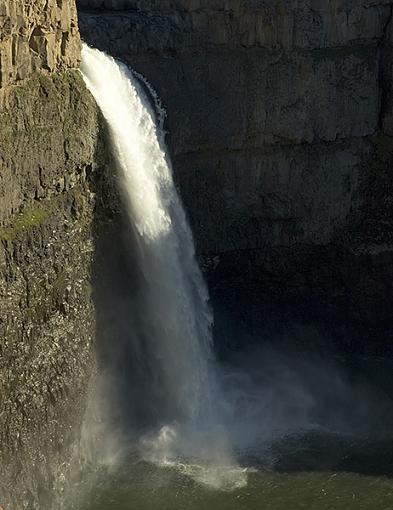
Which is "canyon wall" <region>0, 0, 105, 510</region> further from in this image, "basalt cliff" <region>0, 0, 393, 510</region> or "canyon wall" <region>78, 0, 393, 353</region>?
"canyon wall" <region>78, 0, 393, 353</region>

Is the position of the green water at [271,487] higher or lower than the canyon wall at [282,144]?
lower

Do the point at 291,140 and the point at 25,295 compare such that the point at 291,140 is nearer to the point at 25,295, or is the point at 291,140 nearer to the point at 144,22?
the point at 144,22

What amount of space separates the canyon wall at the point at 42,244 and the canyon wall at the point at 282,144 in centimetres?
503

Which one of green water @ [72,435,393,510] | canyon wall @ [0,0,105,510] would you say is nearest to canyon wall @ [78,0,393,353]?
canyon wall @ [0,0,105,510]

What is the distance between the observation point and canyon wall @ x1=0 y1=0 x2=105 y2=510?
2059 cm

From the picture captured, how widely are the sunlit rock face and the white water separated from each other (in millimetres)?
1715

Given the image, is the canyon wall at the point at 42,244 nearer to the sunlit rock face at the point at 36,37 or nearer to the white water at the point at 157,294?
the sunlit rock face at the point at 36,37

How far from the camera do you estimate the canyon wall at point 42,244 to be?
20594mm

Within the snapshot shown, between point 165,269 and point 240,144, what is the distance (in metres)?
5.62

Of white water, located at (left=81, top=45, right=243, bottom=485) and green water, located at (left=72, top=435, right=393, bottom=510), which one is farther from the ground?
white water, located at (left=81, top=45, right=243, bottom=485)

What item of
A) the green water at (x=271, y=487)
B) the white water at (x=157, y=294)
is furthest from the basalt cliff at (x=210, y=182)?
the green water at (x=271, y=487)

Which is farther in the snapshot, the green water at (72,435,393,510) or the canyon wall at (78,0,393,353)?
the canyon wall at (78,0,393,353)

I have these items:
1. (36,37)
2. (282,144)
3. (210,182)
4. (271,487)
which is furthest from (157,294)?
(36,37)

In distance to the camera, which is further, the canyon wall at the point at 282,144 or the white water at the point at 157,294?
the canyon wall at the point at 282,144
